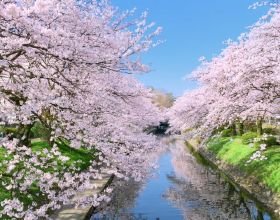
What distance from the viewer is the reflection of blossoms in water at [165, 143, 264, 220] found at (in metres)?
23.1

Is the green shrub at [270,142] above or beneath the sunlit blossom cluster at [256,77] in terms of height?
beneath

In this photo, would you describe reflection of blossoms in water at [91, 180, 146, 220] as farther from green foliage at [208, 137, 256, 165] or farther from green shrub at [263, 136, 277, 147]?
green shrub at [263, 136, 277, 147]

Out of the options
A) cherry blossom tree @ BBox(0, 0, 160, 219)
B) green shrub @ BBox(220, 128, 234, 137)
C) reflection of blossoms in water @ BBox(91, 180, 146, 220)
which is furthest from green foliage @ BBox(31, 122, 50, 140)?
green shrub @ BBox(220, 128, 234, 137)

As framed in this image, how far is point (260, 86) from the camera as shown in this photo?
63.6ft

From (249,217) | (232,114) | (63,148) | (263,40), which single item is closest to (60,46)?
(263,40)

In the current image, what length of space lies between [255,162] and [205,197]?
4483 millimetres

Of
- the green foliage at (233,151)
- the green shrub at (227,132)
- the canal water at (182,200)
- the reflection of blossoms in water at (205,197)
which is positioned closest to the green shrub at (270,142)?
the green foliage at (233,151)

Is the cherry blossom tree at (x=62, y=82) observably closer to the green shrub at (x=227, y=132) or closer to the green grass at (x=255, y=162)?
the green grass at (x=255, y=162)

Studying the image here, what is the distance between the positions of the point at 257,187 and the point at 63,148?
637 inches

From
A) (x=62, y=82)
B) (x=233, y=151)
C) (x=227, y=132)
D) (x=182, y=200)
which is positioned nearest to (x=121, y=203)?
(x=182, y=200)

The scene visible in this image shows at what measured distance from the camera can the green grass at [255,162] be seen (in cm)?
2404

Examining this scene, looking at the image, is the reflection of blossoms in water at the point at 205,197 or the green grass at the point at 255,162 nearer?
the reflection of blossoms in water at the point at 205,197

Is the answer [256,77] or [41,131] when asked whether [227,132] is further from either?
[256,77]

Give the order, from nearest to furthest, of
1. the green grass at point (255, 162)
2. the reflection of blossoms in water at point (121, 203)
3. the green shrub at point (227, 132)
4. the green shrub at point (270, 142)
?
the reflection of blossoms in water at point (121, 203)
the green grass at point (255, 162)
the green shrub at point (270, 142)
the green shrub at point (227, 132)
